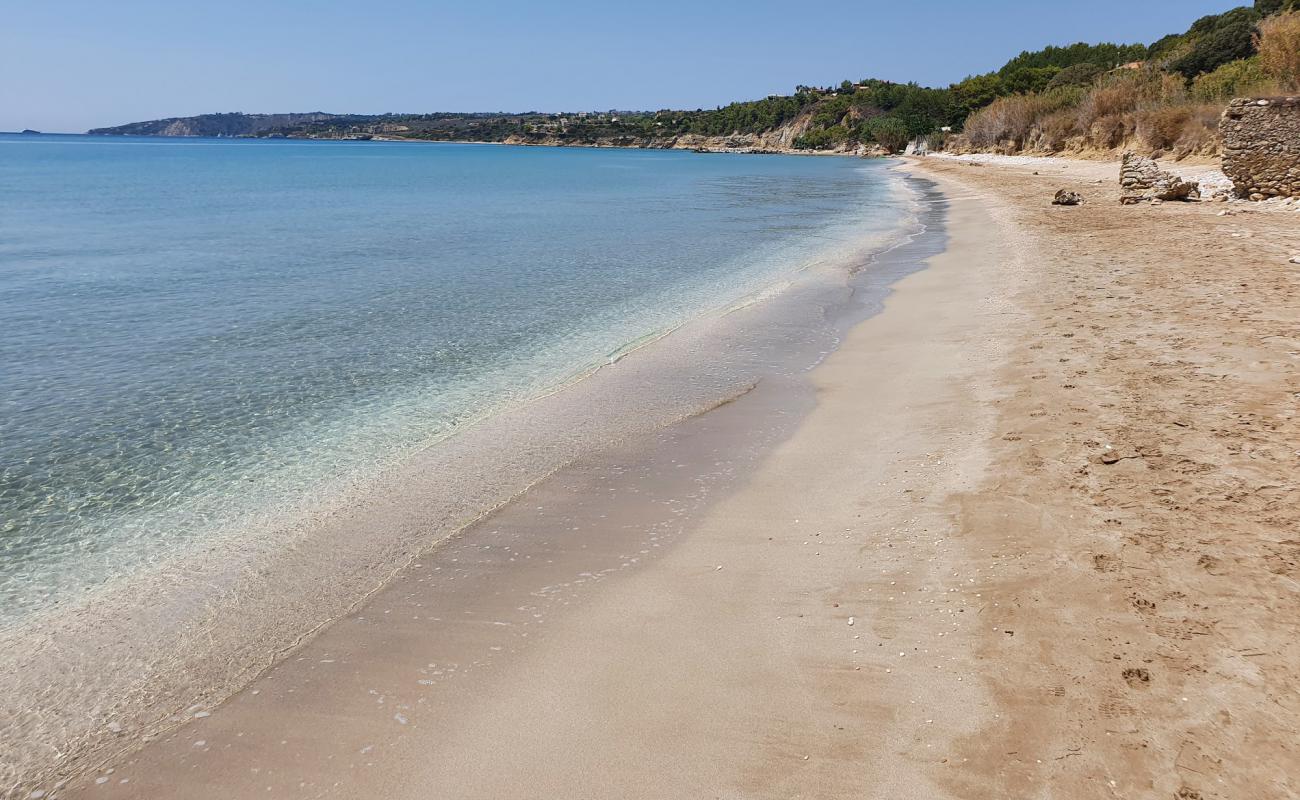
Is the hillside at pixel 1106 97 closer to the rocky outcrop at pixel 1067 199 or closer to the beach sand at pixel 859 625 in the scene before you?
the rocky outcrop at pixel 1067 199

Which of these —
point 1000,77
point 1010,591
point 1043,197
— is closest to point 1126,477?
point 1010,591

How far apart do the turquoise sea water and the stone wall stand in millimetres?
9783

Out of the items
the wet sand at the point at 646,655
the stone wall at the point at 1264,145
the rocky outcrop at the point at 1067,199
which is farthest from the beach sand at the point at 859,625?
the rocky outcrop at the point at 1067,199

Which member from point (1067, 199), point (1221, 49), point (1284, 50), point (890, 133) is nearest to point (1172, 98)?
point (1284, 50)

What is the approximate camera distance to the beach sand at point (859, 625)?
3.38 meters

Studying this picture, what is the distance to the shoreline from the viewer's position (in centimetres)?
413

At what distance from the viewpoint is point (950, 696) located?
368 centimetres

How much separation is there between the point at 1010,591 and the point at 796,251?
1828 centimetres

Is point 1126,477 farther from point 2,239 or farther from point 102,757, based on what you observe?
point 2,239

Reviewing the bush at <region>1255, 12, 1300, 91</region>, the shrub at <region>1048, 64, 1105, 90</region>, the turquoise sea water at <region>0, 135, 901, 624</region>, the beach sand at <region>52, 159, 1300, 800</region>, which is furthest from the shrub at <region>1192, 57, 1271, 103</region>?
the shrub at <region>1048, 64, 1105, 90</region>

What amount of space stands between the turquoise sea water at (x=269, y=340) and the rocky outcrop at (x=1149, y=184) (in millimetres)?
7367

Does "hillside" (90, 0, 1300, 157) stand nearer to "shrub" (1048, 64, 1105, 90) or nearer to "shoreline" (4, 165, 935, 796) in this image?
"shrub" (1048, 64, 1105, 90)

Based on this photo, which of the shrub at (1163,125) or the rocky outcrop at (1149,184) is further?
the shrub at (1163,125)

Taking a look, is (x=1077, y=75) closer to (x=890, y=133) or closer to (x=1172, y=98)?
(x=890, y=133)
